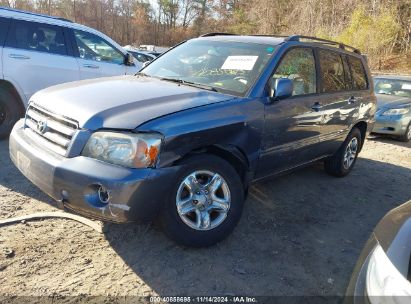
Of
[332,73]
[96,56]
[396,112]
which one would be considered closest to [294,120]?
[332,73]

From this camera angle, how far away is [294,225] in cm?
394

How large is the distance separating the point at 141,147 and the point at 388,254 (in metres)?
1.69

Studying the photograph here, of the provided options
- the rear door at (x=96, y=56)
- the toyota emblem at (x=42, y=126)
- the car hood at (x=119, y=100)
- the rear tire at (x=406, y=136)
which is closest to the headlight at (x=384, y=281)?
the car hood at (x=119, y=100)

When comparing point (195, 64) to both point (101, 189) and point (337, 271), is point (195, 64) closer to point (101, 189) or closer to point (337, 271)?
point (101, 189)

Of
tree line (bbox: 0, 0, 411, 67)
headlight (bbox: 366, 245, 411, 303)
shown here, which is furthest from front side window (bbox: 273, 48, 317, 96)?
tree line (bbox: 0, 0, 411, 67)

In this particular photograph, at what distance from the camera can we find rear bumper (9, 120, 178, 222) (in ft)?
8.79

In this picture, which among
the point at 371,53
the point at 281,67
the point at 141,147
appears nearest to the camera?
the point at 141,147

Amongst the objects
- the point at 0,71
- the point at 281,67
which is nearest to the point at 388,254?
the point at 281,67

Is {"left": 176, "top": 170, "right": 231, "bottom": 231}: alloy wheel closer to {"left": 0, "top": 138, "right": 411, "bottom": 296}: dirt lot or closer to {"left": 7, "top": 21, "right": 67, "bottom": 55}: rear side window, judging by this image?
{"left": 0, "top": 138, "right": 411, "bottom": 296}: dirt lot

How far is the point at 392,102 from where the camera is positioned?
9289mm

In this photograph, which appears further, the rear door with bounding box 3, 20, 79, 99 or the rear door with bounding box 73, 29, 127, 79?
the rear door with bounding box 73, 29, 127, 79

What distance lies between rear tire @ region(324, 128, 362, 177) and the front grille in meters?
3.80

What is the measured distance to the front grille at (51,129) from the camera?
293 centimetres

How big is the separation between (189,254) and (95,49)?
16.3 feet
